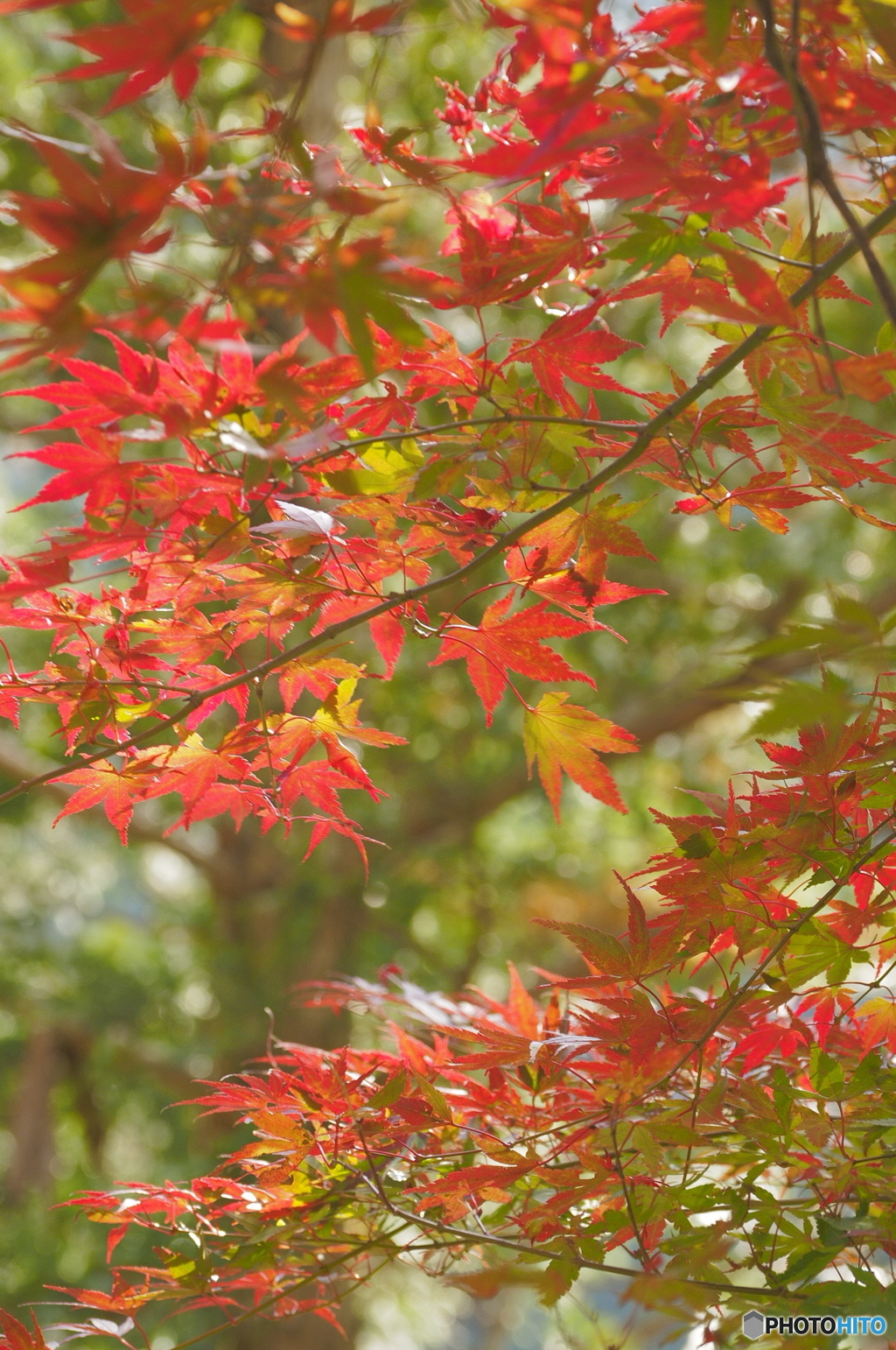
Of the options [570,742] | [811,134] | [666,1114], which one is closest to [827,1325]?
[666,1114]

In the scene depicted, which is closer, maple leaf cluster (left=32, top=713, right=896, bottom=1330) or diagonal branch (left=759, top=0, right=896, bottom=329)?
diagonal branch (left=759, top=0, right=896, bottom=329)

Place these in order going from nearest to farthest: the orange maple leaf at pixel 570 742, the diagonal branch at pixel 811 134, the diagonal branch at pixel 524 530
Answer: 1. the diagonal branch at pixel 811 134
2. the diagonal branch at pixel 524 530
3. the orange maple leaf at pixel 570 742

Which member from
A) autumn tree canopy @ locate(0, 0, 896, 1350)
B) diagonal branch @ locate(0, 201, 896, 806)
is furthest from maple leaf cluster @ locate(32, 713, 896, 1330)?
diagonal branch @ locate(0, 201, 896, 806)

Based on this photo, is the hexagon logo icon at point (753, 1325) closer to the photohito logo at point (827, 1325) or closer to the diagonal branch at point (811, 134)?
the photohito logo at point (827, 1325)

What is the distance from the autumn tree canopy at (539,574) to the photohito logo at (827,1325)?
2cm

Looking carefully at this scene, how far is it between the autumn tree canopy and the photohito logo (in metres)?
0.02

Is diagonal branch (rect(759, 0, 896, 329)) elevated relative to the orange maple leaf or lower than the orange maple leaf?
elevated

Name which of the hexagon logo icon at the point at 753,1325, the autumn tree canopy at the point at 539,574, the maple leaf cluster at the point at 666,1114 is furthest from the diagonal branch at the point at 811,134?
the hexagon logo icon at the point at 753,1325

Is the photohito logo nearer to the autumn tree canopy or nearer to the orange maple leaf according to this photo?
the autumn tree canopy

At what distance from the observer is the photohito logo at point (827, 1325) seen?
0.53 m

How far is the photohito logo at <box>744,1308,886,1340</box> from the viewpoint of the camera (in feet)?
1.72

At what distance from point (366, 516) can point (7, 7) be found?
284 mm

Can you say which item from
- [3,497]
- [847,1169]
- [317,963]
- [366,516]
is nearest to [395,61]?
[3,497]

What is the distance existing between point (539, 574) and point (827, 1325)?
421 mm
